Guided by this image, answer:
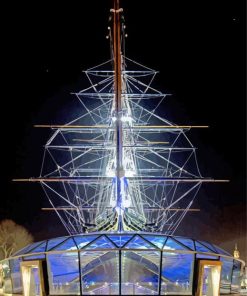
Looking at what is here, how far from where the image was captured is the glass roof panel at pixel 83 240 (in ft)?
56.7

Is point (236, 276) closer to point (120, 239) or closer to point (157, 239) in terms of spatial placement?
point (157, 239)

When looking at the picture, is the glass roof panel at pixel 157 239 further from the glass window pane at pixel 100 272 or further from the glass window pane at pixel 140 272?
the glass window pane at pixel 100 272

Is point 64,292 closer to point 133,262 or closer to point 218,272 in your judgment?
point 133,262

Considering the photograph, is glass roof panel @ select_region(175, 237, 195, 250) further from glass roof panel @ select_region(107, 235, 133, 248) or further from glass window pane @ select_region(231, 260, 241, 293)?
glass window pane @ select_region(231, 260, 241, 293)

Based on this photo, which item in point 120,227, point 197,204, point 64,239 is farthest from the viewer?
point 197,204

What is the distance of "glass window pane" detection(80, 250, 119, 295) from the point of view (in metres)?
16.9

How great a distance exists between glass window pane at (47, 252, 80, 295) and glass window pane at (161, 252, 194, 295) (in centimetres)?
279

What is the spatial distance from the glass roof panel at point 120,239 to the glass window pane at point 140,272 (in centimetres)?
35

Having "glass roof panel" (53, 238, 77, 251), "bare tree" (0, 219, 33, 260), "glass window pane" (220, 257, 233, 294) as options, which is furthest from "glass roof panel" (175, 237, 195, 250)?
"bare tree" (0, 219, 33, 260)

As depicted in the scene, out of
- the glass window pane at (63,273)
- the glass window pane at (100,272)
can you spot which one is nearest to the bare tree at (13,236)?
the glass window pane at (63,273)

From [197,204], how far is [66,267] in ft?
109

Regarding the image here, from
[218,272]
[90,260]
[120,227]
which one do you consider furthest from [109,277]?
[120,227]

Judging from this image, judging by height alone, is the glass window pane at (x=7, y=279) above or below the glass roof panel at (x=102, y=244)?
below

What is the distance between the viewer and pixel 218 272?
57.8ft
